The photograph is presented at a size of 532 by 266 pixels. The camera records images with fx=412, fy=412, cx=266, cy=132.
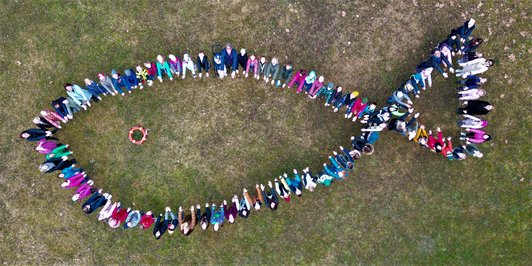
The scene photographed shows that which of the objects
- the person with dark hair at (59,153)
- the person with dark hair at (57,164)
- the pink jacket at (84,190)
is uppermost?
the person with dark hair at (59,153)

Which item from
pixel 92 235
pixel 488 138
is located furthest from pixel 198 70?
pixel 488 138

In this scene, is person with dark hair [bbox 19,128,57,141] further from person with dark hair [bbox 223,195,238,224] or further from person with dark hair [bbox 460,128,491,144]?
person with dark hair [bbox 460,128,491,144]

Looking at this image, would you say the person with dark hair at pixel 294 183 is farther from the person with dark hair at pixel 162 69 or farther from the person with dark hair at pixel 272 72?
the person with dark hair at pixel 162 69

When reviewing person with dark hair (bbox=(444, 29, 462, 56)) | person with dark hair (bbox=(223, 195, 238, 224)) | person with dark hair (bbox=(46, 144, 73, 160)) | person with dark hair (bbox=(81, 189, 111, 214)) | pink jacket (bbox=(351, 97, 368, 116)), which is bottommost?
person with dark hair (bbox=(223, 195, 238, 224))

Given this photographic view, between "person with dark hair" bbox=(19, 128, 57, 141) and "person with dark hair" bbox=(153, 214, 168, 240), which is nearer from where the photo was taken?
"person with dark hair" bbox=(19, 128, 57, 141)

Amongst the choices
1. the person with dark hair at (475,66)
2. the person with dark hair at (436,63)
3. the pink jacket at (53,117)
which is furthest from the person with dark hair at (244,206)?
the person with dark hair at (475,66)

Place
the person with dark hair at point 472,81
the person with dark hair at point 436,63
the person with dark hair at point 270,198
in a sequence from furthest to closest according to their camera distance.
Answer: the person with dark hair at point 270,198, the person with dark hair at point 472,81, the person with dark hair at point 436,63

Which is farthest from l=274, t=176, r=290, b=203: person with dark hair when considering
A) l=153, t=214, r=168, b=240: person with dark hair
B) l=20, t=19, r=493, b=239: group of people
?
l=153, t=214, r=168, b=240: person with dark hair
